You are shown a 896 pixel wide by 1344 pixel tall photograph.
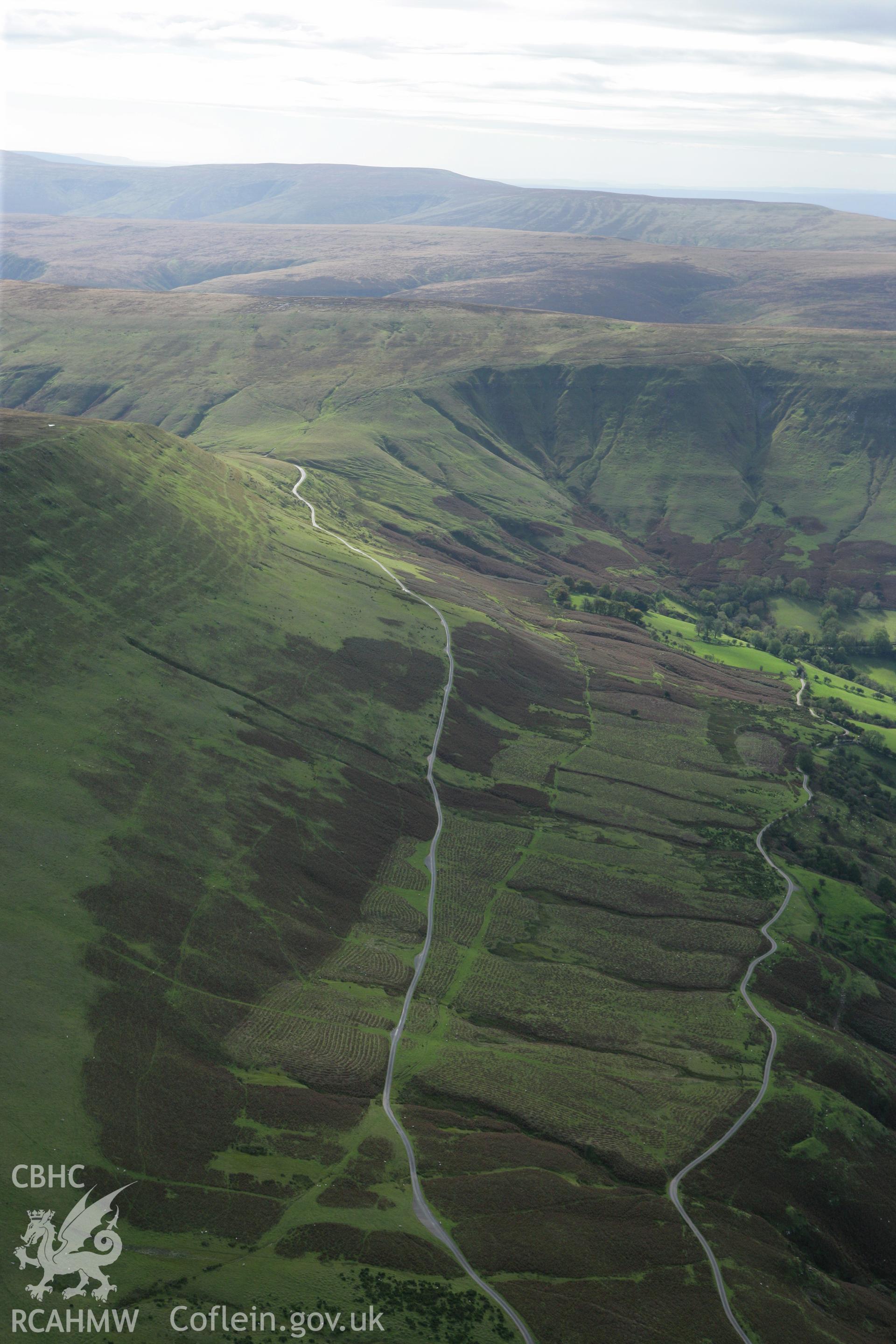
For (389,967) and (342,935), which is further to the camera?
(342,935)

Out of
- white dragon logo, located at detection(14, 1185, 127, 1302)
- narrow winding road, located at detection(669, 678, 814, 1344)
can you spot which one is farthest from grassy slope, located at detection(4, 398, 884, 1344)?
white dragon logo, located at detection(14, 1185, 127, 1302)

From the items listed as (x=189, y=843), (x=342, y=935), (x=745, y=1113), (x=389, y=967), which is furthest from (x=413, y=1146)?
(x=189, y=843)

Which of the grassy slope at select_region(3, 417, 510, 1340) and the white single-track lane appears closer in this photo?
the white single-track lane

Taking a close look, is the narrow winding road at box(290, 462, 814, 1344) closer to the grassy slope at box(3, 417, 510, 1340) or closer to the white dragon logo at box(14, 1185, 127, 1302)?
the grassy slope at box(3, 417, 510, 1340)

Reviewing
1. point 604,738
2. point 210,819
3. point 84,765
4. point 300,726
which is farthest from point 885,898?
point 84,765

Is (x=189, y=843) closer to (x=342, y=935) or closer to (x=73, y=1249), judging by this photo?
(x=342, y=935)

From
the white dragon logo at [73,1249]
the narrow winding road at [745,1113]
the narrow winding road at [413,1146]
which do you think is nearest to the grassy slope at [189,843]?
the white dragon logo at [73,1249]
